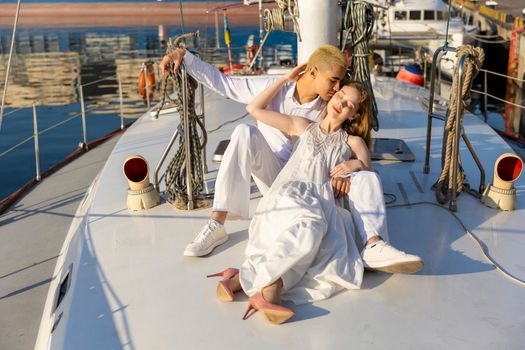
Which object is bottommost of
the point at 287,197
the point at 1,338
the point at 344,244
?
the point at 1,338

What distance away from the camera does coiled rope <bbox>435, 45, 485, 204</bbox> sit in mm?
3147

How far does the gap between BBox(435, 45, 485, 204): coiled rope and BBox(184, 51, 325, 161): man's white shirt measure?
737 millimetres

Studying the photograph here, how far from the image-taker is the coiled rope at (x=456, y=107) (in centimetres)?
315

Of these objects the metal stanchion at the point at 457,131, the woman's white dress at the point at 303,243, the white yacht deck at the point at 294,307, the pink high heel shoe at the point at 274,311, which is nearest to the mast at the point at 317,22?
the white yacht deck at the point at 294,307

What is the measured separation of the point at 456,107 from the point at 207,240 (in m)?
1.55

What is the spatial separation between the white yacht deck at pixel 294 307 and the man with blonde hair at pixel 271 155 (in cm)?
15

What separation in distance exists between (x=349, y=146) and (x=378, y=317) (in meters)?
0.94

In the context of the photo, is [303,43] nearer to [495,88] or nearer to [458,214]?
[458,214]

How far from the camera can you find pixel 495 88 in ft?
66.0

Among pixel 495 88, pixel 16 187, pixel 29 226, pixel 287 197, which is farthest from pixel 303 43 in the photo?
pixel 495 88

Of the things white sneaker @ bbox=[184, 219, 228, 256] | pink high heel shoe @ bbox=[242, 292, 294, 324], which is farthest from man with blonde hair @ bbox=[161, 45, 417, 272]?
pink high heel shoe @ bbox=[242, 292, 294, 324]

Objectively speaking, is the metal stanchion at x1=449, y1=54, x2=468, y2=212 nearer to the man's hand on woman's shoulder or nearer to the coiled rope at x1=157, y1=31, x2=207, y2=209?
the man's hand on woman's shoulder

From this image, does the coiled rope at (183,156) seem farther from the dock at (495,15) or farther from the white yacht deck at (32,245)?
the dock at (495,15)

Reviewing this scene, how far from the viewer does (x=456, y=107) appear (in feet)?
10.6
